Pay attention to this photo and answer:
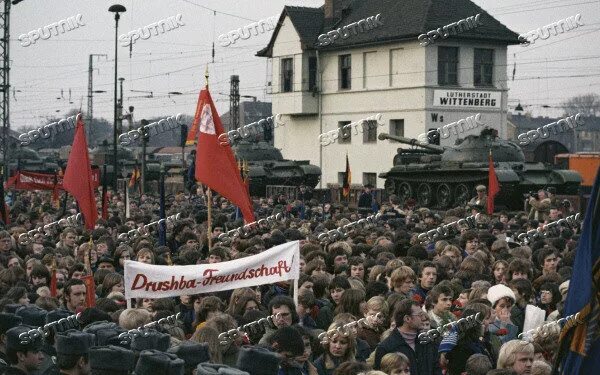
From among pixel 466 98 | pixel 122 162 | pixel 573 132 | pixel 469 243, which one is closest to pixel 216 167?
pixel 469 243

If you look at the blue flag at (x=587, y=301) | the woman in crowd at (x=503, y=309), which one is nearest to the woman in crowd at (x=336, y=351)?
the woman in crowd at (x=503, y=309)

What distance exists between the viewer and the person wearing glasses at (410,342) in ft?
31.4

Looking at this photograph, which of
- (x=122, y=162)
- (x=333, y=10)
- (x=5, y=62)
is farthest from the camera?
(x=122, y=162)

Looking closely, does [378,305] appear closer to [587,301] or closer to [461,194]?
[587,301]

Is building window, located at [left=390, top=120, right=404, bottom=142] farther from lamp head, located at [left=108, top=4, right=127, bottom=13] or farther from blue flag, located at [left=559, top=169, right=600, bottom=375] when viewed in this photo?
blue flag, located at [left=559, top=169, right=600, bottom=375]

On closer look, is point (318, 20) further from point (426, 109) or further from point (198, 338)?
point (198, 338)

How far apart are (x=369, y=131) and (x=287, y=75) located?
627cm

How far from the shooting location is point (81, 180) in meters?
18.2

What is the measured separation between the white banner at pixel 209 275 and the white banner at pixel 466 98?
43115 mm

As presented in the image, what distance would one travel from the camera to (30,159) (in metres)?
64.6

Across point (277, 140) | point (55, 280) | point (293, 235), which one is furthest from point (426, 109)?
point (55, 280)

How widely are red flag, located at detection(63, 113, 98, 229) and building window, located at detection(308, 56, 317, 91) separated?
42572 millimetres

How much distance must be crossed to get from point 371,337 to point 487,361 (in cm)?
173

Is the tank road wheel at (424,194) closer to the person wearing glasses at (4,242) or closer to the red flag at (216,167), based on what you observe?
the red flag at (216,167)
